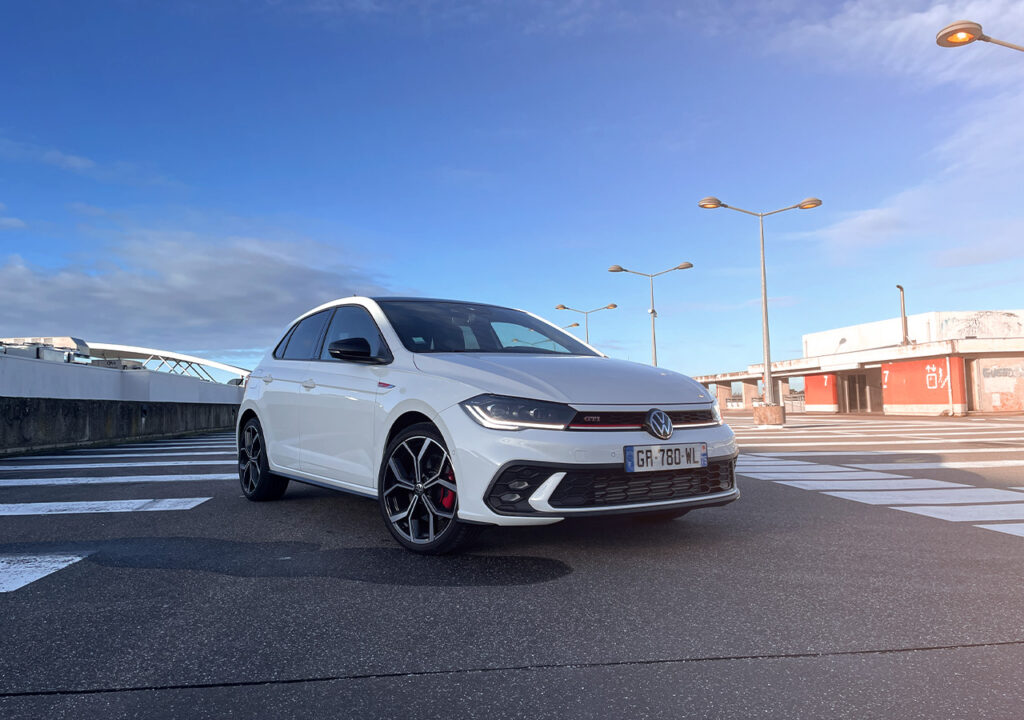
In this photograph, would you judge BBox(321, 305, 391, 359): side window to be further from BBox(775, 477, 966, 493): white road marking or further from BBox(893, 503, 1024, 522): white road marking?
BBox(775, 477, 966, 493): white road marking

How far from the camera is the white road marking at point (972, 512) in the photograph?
5320 millimetres

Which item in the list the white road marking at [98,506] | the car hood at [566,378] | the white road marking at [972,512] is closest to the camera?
the car hood at [566,378]

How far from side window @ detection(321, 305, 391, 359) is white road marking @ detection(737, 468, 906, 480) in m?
4.71

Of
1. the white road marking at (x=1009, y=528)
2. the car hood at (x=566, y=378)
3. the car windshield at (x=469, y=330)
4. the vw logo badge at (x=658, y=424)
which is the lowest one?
the white road marking at (x=1009, y=528)

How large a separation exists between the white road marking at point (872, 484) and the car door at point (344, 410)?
4.39 metres

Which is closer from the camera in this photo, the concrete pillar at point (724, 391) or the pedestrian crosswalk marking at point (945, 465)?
the pedestrian crosswalk marking at point (945, 465)

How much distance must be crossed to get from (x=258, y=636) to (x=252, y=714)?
68cm

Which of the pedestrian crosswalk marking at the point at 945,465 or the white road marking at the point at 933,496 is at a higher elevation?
the pedestrian crosswalk marking at the point at 945,465

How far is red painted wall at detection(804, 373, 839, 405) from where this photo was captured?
145 ft

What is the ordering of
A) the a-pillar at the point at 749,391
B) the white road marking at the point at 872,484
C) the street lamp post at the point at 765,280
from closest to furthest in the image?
the white road marking at the point at 872,484 → the street lamp post at the point at 765,280 → the a-pillar at the point at 749,391

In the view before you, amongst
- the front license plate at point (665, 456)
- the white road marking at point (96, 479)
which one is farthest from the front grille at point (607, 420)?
the white road marking at point (96, 479)

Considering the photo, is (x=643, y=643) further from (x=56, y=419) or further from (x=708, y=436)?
(x=56, y=419)

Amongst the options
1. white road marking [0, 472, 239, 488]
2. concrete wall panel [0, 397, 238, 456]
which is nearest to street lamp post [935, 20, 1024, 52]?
white road marking [0, 472, 239, 488]

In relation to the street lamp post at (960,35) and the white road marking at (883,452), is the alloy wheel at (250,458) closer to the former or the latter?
the white road marking at (883,452)
